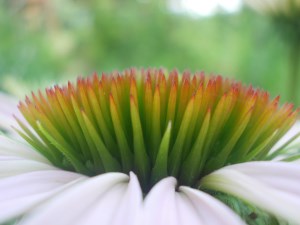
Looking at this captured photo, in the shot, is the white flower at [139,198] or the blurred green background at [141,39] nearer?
the white flower at [139,198]

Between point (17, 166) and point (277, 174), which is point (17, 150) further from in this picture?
point (277, 174)

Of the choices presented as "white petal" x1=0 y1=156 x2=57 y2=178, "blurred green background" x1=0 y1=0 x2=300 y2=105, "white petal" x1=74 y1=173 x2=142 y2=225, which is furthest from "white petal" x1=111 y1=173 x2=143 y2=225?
"blurred green background" x1=0 y1=0 x2=300 y2=105

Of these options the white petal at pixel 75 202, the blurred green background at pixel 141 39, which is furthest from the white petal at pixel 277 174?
the blurred green background at pixel 141 39

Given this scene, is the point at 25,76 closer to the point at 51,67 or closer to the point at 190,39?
the point at 51,67

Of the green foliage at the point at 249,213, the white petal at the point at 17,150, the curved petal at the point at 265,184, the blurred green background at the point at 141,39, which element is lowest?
the blurred green background at the point at 141,39

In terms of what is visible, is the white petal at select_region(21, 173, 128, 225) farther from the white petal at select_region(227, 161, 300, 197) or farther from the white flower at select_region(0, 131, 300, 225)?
the white petal at select_region(227, 161, 300, 197)

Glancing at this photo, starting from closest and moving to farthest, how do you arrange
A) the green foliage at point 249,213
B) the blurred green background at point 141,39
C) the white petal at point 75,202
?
the white petal at point 75,202 → the green foliage at point 249,213 → the blurred green background at point 141,39

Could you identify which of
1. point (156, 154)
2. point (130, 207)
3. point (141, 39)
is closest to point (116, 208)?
point (130, 207)

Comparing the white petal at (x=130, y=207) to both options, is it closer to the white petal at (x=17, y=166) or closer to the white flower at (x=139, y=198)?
the white flower at (x=139, y=198)
